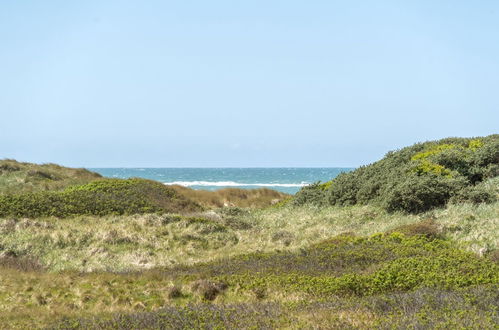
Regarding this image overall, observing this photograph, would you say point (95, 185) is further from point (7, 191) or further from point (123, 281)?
point (123, 281)

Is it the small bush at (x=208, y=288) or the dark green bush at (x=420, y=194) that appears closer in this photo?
the small bush at (x=208, y=288)

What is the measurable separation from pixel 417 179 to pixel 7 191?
87.0 feet

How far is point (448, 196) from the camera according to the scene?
2566 centimetres

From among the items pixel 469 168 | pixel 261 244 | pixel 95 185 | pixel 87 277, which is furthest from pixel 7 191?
pixel 469 168

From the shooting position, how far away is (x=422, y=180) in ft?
84.0

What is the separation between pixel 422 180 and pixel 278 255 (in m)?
10.8

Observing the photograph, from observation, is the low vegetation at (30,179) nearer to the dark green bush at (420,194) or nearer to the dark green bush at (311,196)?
the dark green bush at (311,196)

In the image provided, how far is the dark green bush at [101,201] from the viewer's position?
87.1ft

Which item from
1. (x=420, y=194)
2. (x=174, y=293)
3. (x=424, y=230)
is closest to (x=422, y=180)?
(x=420, y=194)

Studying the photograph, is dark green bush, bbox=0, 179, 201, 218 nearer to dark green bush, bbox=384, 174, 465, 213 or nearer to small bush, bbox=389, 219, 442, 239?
dark green bush, bbox=384, 174, 465, 213

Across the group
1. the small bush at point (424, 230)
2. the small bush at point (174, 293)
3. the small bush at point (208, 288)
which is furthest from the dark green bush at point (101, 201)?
the small bush at point (424, 230)

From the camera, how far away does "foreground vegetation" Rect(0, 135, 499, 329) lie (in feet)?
31.1

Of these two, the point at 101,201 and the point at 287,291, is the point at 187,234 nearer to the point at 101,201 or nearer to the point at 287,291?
the point at 101,201

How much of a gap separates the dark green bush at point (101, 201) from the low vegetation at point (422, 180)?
9034mm
